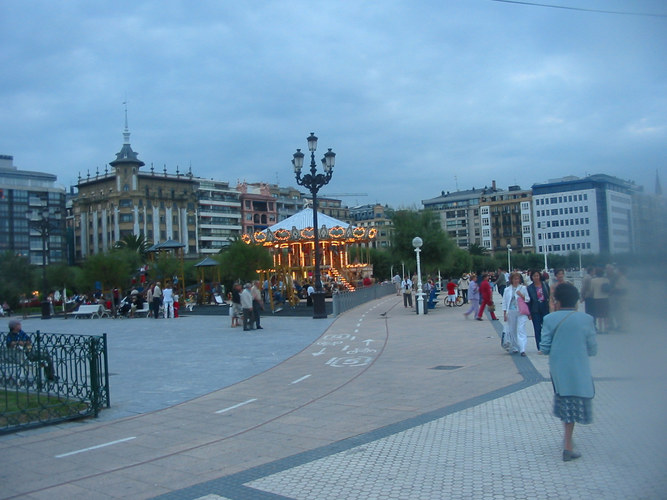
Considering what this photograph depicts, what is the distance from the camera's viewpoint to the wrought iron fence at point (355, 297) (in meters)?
26.7

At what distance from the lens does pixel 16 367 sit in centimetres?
958

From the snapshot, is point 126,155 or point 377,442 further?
point 126,155

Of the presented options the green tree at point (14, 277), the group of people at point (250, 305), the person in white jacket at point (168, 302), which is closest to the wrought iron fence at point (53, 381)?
the group of people at point (250, 305)

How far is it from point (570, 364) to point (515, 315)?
690 centimetres

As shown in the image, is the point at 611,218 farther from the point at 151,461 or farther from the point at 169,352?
the point at 169,352

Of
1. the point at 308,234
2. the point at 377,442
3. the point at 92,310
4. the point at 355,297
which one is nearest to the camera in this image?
the point at 377,442

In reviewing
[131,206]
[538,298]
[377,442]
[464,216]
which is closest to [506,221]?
[464,216]

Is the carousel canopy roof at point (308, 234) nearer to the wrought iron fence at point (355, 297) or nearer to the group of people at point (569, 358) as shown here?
the wrought iron fence at point (355, 297)

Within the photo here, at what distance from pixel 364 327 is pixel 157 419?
12793mm

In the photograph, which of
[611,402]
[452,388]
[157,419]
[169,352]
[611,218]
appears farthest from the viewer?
[169,352]

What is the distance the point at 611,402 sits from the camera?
25.7 ft

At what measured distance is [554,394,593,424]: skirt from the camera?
18.9 ft

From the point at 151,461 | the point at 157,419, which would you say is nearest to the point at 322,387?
the point at 157,419

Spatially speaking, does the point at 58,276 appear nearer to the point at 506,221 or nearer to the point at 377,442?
the point at 377,442
